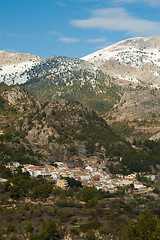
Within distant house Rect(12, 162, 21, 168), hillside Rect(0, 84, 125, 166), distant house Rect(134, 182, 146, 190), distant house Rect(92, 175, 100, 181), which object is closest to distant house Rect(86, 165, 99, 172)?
distant house Rect(92, 175, 100, 181)

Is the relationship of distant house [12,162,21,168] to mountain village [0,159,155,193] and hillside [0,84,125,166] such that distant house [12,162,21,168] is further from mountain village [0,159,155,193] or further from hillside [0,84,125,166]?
hillside [0,84,125,166]

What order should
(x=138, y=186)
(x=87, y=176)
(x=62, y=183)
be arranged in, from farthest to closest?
1. (x=87, y=176)
2. (x=138, y=186)
3. (x=62, y=183)

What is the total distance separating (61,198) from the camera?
278 feet

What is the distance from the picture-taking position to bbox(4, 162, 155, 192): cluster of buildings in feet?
332

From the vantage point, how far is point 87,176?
4279 inches

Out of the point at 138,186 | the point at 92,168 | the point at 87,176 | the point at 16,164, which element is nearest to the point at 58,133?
the point at 92,168

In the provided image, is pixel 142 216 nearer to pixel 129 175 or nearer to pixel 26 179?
pixel 26 179

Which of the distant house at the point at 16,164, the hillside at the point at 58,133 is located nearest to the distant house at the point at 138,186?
the hillside at the point at 58,133

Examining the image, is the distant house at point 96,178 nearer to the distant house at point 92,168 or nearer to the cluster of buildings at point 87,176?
the cluster of buildings at point 87,176

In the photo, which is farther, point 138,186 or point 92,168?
point 92,168

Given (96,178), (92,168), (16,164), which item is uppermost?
(16,164)

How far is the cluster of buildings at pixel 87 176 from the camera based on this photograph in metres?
101

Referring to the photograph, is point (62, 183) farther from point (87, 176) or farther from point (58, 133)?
point (58, 133)

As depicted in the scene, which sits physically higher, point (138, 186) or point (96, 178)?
point (96, 178)
